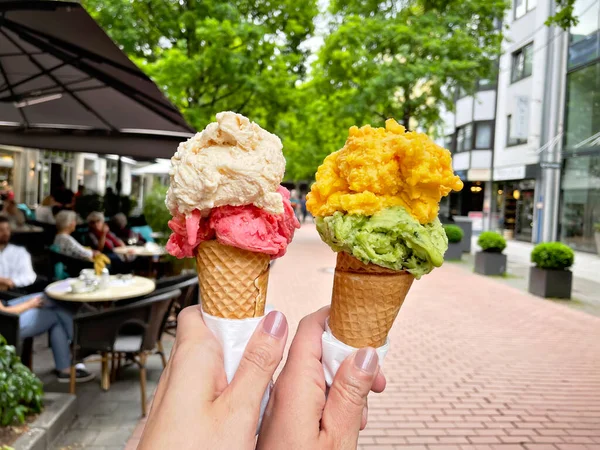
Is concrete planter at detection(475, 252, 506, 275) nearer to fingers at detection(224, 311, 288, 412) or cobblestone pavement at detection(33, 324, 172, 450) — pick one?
cobblestone pavement at detection(33, 324, 172, 450)

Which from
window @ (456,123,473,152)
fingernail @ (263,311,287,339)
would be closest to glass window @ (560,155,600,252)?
window @ (456,123,473,152)

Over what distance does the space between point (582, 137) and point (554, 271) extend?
10.5m

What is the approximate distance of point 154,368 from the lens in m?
5.37

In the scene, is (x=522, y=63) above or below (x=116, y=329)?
above

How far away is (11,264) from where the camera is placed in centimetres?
548

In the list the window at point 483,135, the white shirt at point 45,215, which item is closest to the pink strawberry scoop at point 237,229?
the white shirt at point 45,215

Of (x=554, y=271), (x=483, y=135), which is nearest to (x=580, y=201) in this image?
(x=483, y=135)

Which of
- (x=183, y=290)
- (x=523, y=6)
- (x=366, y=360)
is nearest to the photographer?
(x=366, y=360)

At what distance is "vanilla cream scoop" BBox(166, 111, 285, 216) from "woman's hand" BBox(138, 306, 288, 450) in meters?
0.48

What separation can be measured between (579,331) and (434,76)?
9.28m

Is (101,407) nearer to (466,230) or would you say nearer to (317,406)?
(317,406)

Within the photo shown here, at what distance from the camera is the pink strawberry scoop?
1804mm

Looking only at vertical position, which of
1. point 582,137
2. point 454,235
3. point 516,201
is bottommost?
point 454,235

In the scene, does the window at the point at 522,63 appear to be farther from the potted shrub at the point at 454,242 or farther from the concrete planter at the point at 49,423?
the concrete planter at the point at 49,423
